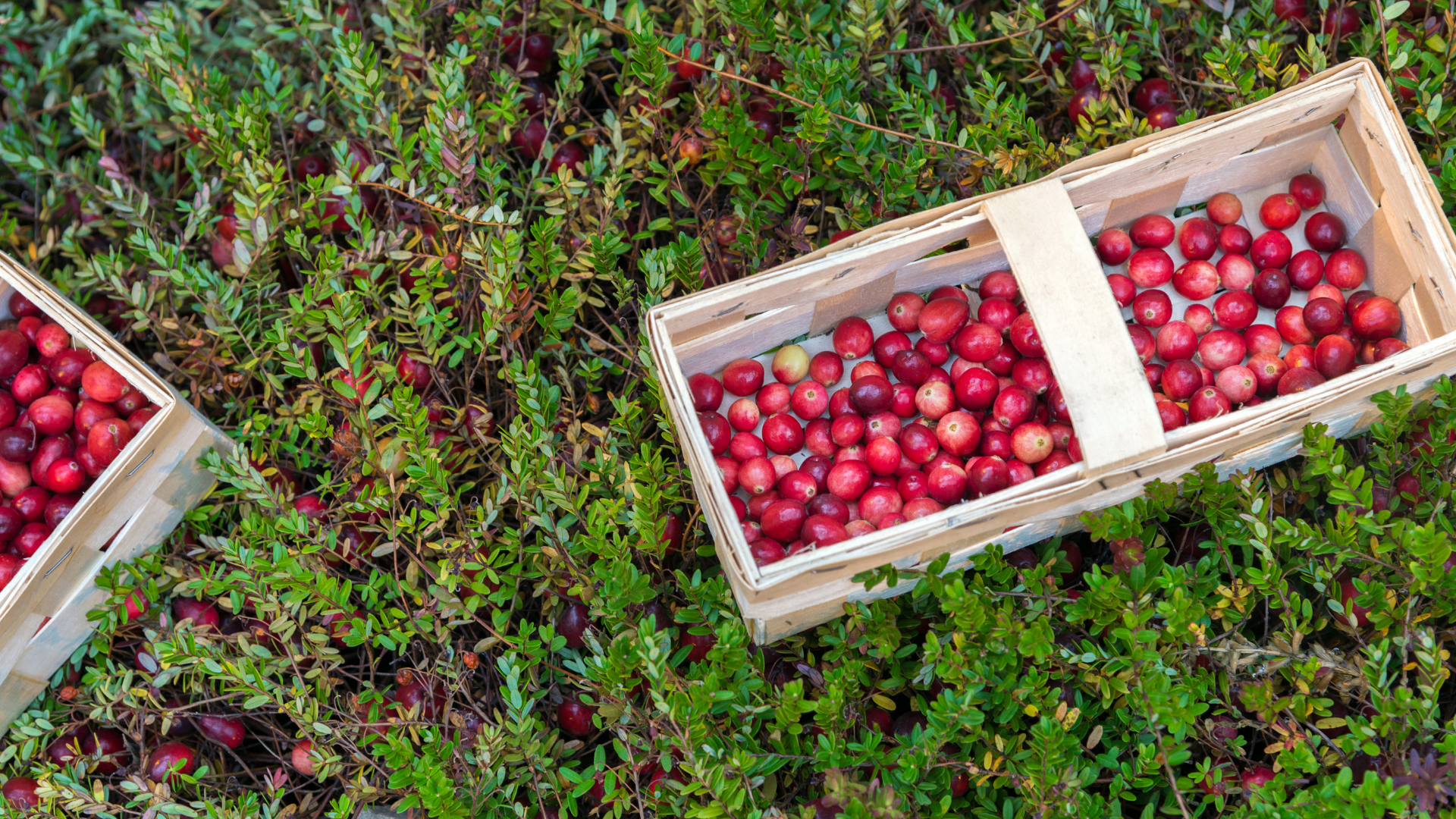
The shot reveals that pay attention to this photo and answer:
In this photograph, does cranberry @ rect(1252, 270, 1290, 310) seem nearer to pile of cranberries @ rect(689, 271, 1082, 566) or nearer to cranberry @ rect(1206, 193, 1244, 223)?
cranberry @ rect(1206, 193, 1244, 223)

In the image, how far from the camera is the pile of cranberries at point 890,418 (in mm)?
2512

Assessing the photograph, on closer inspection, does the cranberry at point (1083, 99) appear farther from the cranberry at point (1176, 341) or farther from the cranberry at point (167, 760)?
the cranberry at point (167, 760)

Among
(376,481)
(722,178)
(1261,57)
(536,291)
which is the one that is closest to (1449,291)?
(1261,57)

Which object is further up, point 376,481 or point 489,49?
point 489,49

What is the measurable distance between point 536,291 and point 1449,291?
241 centimetres

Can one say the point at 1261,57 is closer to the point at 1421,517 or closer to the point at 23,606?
the point at 1421,517

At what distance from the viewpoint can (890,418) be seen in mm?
2646

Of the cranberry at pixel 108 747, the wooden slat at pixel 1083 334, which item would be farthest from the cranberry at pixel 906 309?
the cranberry at pixel 108 747

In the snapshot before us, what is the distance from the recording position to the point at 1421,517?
2.25 meters

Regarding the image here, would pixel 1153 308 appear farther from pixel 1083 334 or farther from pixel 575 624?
pixel 575 624

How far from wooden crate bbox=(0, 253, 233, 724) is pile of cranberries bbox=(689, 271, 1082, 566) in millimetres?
1421

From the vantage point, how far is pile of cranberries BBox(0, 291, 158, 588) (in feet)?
9.25

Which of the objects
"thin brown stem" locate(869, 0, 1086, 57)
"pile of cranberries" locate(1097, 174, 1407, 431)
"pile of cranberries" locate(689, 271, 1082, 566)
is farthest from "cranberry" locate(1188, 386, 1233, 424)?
"thin brown stem" locate(869, 0, 1086, 57)

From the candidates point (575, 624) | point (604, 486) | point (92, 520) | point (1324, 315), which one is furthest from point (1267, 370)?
point (92, 520)
